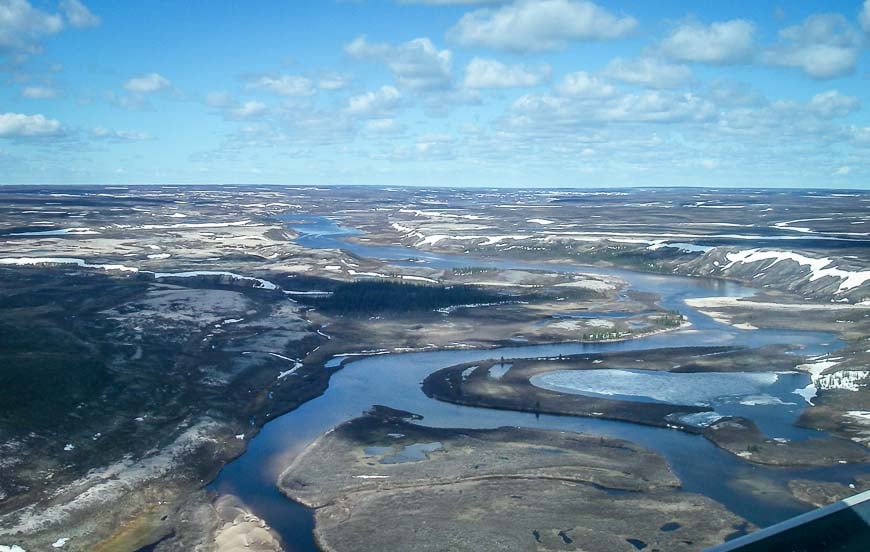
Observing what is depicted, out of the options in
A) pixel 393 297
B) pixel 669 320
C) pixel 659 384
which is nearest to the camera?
pixel 659 384

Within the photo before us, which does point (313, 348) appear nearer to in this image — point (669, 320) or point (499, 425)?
point (499, 425)

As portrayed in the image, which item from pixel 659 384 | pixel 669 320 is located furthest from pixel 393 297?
pixel 659 384

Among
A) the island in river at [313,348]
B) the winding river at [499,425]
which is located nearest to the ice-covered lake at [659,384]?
the island in river at [313,348]

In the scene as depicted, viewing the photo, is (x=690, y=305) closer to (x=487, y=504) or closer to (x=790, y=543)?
(x=487, y=504)

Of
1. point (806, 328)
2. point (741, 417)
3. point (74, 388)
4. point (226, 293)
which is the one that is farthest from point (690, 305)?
point (74, 388)

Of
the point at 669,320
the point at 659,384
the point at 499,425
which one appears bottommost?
the point at 499,425

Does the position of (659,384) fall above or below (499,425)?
above
